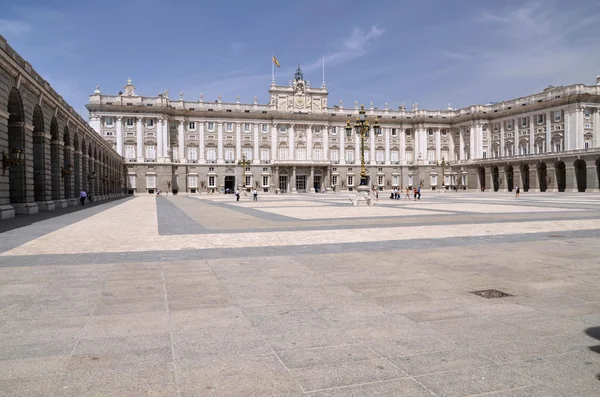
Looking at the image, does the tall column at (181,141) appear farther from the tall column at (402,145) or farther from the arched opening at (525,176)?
the arched opening at (525,176)

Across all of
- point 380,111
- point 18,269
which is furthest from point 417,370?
point 380,111

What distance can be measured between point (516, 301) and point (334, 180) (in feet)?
274

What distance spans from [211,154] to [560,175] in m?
58.1

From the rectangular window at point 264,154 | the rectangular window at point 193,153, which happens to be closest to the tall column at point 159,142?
the rectangular window at point 193,153

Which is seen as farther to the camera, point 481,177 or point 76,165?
point 481,177

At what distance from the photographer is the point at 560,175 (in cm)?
7019

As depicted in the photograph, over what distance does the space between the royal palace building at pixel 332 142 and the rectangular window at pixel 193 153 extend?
0.18 meters

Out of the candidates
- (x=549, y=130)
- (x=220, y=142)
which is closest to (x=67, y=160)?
(x=220, y=142)

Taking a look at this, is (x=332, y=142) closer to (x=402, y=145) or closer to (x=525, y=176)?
(x=402, y=145)

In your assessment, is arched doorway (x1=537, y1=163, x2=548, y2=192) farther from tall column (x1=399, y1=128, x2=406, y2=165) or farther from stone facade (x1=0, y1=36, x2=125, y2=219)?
stone facade (x1=0, y1=36, x2=125, y2=219)

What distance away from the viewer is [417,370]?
4086mm

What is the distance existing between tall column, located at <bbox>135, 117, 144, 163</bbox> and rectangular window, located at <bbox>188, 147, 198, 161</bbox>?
8.25m

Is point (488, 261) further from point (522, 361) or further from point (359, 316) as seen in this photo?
point (522, 361)

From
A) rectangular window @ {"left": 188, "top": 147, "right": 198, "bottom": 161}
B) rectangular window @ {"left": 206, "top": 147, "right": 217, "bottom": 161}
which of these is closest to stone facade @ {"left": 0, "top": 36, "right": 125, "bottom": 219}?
rectangular window @ {"left": 188, "top": 147, "right": 198, "bottom": 161}
